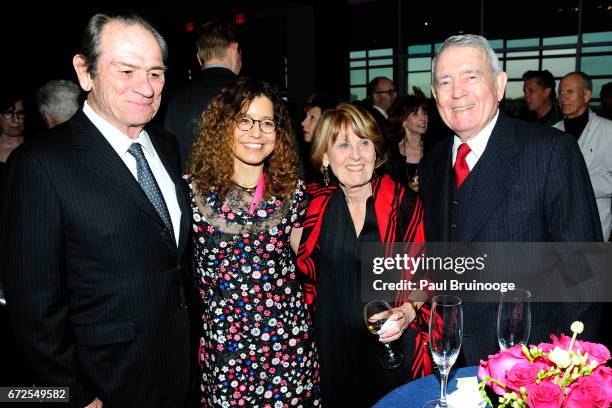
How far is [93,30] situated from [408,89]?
1063 cm

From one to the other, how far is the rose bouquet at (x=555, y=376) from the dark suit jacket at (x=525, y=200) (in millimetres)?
719

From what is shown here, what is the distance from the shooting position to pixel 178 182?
1878mm

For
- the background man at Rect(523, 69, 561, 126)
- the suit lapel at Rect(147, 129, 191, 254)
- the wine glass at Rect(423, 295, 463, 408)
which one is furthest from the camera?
the background man at Rect(523, 69, 561, 126)

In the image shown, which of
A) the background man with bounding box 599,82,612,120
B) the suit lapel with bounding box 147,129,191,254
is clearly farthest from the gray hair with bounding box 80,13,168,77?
the background man with bounding box 599,82,612,120

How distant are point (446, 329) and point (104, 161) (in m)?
1.17

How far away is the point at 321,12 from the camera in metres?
10.8

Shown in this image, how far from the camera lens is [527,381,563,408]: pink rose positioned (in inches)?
35.2

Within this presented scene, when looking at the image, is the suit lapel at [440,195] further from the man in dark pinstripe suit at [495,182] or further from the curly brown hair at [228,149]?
the curly brown hair at [228,149]

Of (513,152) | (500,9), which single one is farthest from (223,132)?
(500,9)

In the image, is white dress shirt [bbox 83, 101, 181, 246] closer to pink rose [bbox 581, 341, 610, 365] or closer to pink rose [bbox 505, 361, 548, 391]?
pink rose [bbox 505, 361, 548, 391]

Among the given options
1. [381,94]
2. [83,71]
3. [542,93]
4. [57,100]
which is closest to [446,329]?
[83,71]

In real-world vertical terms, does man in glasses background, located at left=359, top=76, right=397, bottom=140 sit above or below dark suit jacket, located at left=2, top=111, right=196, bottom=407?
above

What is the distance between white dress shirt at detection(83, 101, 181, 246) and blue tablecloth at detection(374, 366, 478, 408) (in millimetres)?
938

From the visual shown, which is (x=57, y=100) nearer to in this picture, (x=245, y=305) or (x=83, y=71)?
(x=83, y=71)
